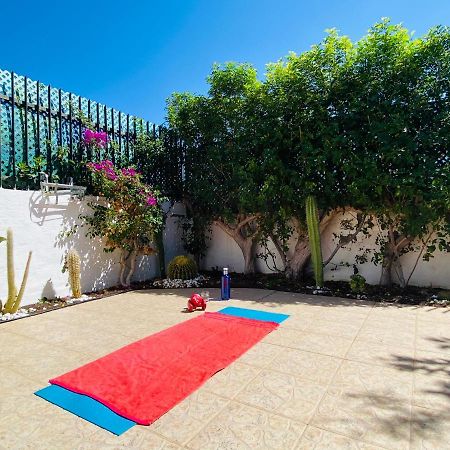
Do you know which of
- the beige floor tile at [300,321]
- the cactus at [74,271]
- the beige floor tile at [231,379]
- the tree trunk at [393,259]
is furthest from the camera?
the tree trunk at [393,259]

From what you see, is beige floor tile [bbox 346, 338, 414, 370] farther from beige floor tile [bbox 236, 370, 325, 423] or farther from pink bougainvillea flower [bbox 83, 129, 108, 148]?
pink bougainvillea flower [bbox 83, 129, 108, 148]

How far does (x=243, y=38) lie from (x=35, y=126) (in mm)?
4443

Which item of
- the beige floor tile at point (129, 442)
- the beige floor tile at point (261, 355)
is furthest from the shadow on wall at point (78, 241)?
the beige floor tile at point (129, 442)

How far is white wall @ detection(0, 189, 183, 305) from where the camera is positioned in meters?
4.89

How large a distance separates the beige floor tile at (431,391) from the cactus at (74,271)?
5.17m

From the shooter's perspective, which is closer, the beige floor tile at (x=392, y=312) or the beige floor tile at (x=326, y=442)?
the beige floor tile at (x=326, y=442)

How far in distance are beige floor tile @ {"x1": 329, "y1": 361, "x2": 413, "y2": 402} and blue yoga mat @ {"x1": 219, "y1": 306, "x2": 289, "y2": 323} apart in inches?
58.0

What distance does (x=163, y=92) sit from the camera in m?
8.09

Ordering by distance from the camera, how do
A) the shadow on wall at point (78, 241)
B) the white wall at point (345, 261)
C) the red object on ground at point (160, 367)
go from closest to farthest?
1. the red object on ground at point (160, 367)
2. the shadow on wall at point (78, 241)
3. the white wall at point (345, 261)

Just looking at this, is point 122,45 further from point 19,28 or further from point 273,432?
point 273,432

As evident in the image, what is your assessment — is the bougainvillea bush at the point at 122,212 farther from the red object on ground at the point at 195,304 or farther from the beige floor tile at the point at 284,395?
the beige floor tile at the point at 284,395

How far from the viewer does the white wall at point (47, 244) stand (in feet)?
16.0

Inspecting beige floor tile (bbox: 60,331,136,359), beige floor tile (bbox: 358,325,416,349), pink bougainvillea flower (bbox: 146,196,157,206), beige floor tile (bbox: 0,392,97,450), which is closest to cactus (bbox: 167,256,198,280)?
pink bougainvillea flower (bbox: 146,196,157,206)

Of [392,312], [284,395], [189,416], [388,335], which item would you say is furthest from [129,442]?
[392,312]
